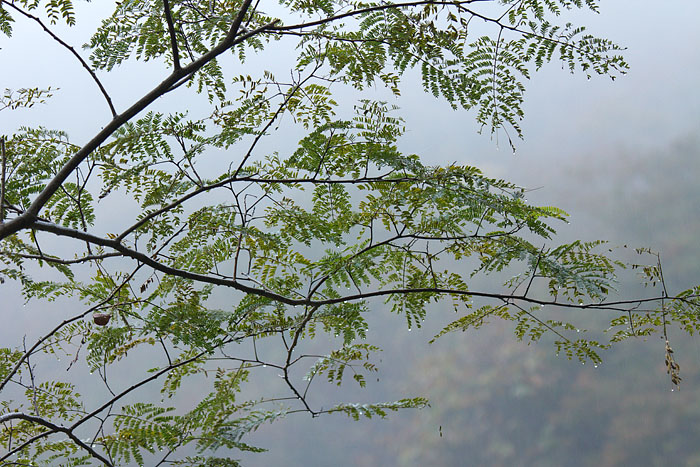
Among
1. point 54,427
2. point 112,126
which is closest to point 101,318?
point 54,427

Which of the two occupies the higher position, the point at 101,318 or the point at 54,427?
the point at 101,318

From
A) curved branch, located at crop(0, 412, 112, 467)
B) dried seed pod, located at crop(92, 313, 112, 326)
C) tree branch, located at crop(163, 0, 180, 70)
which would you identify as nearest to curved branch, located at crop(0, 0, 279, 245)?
tree branch, located at crop(163, 0, 180, 70)

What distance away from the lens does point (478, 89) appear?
4.89ft

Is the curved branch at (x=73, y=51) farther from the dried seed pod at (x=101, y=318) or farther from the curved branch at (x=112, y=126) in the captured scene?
the dried seed pod at (x=101, y=318)

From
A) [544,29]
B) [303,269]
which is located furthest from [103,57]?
[544,29]

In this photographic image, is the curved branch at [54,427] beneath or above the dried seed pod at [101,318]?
beneath

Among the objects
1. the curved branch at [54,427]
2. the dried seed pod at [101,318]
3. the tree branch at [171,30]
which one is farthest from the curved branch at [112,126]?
the curved branch at [54,427]

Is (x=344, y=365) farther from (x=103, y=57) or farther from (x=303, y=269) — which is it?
(x=103, y=57)

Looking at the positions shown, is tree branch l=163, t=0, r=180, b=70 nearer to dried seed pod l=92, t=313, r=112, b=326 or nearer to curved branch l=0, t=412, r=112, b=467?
dried seed pod l=92, t=313, r=112, b=326

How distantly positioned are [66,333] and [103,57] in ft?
3.14

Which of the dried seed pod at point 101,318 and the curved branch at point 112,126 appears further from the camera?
the dried seed pod at point 101,318

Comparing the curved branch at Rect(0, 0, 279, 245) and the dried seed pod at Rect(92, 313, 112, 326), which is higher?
the curved branch at Rect(0, 0, 279, 245)

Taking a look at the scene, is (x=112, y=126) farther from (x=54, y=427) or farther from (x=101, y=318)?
(x=54, y=427)

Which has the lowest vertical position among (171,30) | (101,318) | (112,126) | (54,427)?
(54,427)
